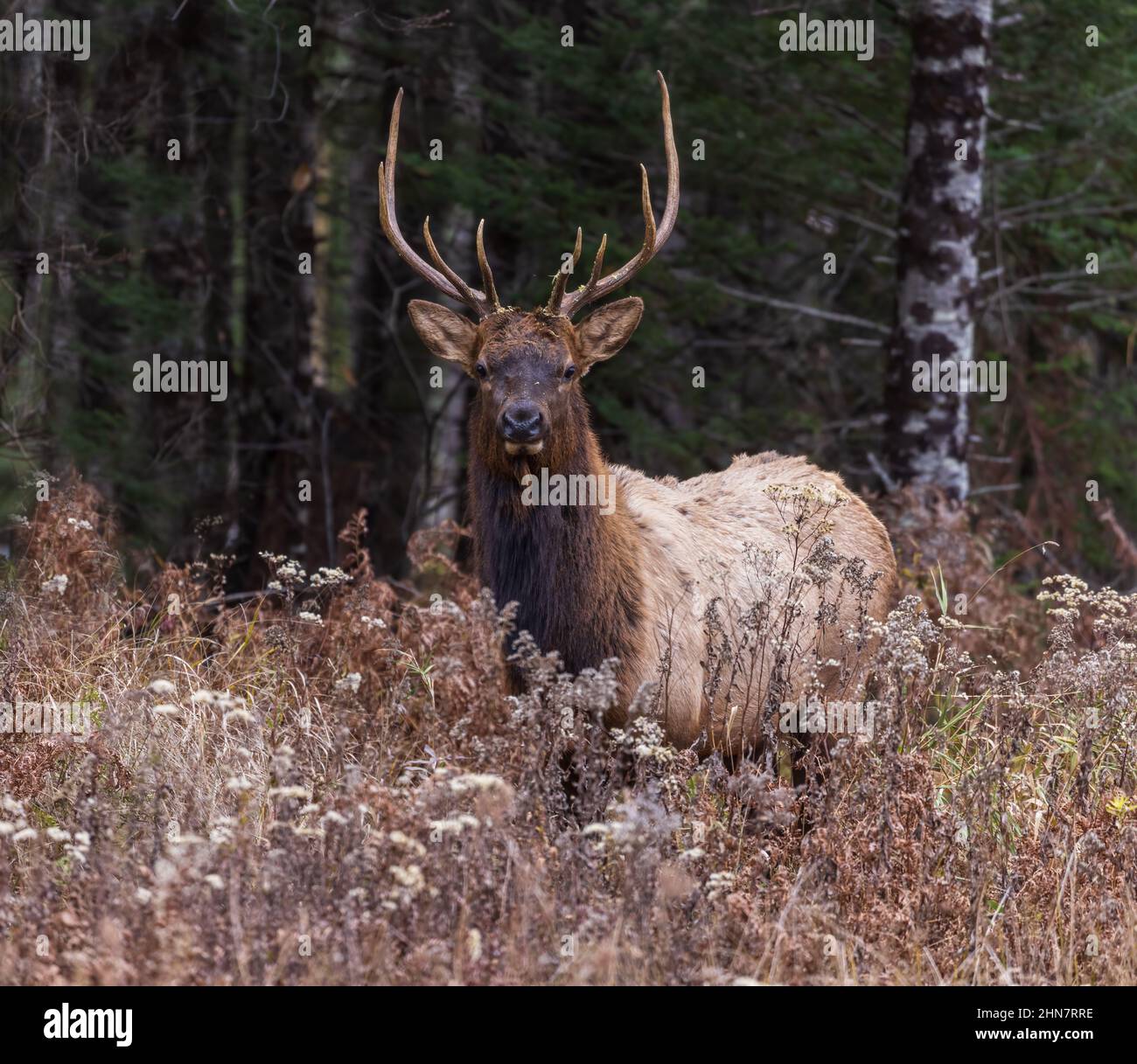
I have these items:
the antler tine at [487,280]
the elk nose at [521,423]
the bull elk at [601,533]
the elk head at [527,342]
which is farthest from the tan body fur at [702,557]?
the antler tine at [487,280]

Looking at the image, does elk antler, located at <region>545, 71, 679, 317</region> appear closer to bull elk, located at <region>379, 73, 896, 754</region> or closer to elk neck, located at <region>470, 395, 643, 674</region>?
bull elk, located at <region>379, 73, 896, 754</region>

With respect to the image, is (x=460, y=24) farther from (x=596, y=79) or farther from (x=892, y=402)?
(x=892, y=402)

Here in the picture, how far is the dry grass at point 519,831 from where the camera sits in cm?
409

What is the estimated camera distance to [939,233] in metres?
9.46

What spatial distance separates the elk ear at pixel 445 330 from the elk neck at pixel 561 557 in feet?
1.85

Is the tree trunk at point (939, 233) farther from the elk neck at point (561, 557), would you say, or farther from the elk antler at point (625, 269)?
the elk neck at point (561, 557)

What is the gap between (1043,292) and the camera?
443 inches

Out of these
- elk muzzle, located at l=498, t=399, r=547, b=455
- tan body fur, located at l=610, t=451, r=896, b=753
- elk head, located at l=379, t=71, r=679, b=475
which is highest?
elk head, located at l=379, t=71, r=679, b=475

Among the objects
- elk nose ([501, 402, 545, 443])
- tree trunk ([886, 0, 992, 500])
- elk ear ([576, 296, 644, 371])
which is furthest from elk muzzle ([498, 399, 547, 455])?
tree trunk ([886, 0, 992, 500])

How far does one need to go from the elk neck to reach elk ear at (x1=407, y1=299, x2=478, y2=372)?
0.56 m

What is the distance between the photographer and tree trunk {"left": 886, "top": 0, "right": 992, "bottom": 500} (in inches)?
368

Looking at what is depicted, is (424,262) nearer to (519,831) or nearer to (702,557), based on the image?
(702,557)

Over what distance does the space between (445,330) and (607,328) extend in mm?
733

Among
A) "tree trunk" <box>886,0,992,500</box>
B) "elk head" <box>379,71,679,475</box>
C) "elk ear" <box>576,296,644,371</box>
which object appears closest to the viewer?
"elk head" <box>379,71,679,475</box>
